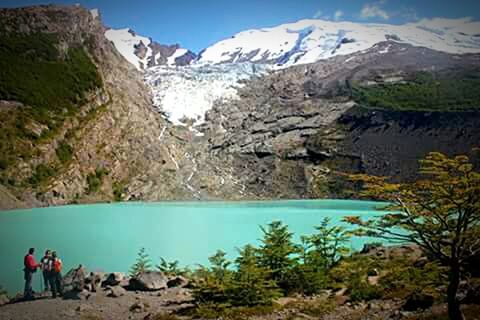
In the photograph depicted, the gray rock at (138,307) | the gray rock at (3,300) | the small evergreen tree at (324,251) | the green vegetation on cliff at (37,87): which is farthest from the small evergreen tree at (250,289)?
the green vegetation on cliff at (37,87)

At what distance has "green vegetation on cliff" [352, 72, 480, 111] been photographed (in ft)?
316

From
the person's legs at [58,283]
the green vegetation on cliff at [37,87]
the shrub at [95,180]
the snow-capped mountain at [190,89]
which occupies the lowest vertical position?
the person's legs at [58,283]

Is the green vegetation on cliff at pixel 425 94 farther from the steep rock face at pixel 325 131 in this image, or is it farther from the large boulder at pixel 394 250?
the large boulder at pixel 394 250

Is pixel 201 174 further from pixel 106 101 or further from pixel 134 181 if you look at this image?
pixel 106 101

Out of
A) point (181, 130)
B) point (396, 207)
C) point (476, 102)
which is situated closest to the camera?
point (396, 207)

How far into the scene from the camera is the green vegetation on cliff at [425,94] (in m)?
96.2

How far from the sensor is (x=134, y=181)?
88.7 m

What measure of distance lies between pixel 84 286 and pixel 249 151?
89.8 m

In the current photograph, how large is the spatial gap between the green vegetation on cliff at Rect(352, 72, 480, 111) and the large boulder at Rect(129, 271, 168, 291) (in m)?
89.9

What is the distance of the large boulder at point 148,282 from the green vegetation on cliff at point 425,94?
8991 centimetres

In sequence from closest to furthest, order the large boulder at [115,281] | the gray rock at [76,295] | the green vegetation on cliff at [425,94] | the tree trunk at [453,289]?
the tree trunk at [453,289], the gray rock at [76,295], the large boulder at [115,281], the green vegetation on cliff at [425,94]

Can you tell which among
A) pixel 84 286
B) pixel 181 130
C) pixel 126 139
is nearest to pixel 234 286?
pixel 84 286

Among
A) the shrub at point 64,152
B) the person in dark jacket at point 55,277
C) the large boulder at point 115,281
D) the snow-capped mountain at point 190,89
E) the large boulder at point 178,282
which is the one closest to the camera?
the person in dark jacket at point 55,277

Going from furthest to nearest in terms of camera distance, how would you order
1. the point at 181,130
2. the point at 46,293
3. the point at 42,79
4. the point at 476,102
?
1. the point at 181,130
2. the point at 476,102
3. the point at 42,79
4. the point at 46,293
